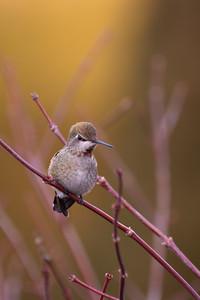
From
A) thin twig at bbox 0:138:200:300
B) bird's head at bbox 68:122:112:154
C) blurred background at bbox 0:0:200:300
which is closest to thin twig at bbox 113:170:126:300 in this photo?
thin twig at bbox 0:138:200:300

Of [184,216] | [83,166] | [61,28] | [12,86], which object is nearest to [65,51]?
[61,28]

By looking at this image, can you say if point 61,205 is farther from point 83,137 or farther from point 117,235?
point 117,235

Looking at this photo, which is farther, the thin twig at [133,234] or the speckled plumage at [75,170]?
the speckled plumage at [75,170]

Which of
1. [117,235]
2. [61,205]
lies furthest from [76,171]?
[117,235]

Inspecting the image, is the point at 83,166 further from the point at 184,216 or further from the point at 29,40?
the point at 29,40

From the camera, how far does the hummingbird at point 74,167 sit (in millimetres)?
2322

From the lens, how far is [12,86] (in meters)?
2.89

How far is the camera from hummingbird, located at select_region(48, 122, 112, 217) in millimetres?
2322

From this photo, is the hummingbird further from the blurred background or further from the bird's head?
the blurred background

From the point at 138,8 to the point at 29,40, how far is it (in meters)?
1.48

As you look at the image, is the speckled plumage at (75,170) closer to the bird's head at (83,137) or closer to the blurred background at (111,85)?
the bird's head at (83,137)

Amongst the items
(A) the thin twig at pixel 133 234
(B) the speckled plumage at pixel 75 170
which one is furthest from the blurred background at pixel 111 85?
(A) the thin twig at pixel 133 234

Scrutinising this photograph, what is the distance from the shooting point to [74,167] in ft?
7.87

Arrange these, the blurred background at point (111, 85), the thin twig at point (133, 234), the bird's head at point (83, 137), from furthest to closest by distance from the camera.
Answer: the blurred background at point (111, 85)
the bird's head at point (83, 137)
the thin twig at point (133, 234)
